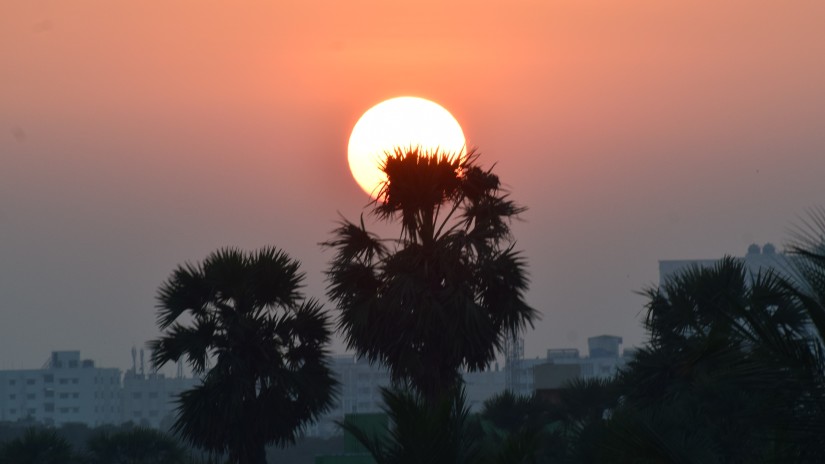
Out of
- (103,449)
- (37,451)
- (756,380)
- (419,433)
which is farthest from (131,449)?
(756,380)

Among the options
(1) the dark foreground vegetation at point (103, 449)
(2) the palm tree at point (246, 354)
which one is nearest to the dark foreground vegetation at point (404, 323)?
(2) the palm tree at point (246, 354)

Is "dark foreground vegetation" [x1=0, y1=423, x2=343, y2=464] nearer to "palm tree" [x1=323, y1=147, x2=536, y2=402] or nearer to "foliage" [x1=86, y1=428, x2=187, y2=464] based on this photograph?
"foliage" [x1=86, y1=428, x2=187, y2=464]

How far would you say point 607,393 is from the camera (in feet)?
133

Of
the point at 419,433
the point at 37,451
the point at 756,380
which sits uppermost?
the point at 37,451

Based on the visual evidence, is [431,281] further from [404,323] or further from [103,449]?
[103,449]

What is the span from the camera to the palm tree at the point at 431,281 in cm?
2512

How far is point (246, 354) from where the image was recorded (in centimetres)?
2398

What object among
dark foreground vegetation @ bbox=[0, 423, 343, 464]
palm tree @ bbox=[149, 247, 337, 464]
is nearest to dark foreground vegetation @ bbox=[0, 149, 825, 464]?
palm tree @ bbox=[149, 247, 337, 464]

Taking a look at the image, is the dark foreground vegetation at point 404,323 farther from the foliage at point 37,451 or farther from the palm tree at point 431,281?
the foliage at point 37,451

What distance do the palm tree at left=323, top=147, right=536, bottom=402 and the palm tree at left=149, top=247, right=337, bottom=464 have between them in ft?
4.30

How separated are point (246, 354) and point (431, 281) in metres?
4.01

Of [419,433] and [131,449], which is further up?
[131,449]

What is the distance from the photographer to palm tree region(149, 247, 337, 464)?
2323 centimetres

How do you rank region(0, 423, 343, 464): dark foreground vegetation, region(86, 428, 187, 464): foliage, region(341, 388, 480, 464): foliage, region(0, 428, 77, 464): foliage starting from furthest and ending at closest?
region(86, 428, 187, 464): foliage → region(0, 423, 343, 464): dark foreground vegetation → region(0, 428, 77, 464): foliage → region(341, 388, 480, 464): foliage
